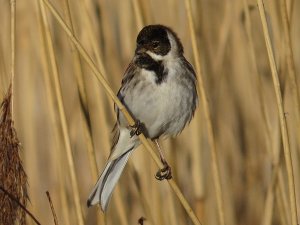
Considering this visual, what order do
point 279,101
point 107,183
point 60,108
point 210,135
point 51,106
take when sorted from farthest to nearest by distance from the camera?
1. point 107,183
2. point 51,106
3. point 210,135
4. point 60,108
5. point 279,101

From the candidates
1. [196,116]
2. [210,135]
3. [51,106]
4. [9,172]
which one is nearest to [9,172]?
[9,172]

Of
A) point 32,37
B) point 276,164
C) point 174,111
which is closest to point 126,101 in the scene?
point 174,111

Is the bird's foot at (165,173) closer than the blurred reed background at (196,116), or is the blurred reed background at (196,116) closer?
the bird's foot at (165,173)

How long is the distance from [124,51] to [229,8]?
632mm

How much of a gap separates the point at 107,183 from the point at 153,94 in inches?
13.5

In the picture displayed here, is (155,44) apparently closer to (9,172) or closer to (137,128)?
(137,128)

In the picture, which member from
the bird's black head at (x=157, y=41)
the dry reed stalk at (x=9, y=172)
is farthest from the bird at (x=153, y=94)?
the dry reed stalk at (x=9, y=172)

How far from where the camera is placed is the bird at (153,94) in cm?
235

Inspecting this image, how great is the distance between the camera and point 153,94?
2357mm

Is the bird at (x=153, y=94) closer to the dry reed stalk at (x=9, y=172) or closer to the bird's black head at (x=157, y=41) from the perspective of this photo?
the bird's black head at (x=157, y=41)

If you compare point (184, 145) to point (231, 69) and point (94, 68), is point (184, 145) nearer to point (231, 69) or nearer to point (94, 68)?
point (231, 69)

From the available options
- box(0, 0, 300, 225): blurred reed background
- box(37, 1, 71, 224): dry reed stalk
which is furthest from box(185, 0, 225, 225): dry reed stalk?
box(37, 1, 71, 224): dry reed stalk

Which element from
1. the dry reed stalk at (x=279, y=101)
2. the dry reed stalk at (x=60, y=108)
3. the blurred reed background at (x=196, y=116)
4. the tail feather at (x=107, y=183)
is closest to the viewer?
the dry reed stalk at (x=279, y=101)

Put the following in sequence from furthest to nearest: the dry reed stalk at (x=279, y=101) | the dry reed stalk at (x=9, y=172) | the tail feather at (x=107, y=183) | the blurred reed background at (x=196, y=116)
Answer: the blurred reed background at (x=196, y=116), the tail feather at (x=107, y=183), the dry reed stalk at (x=279, y=101), the dry reed stalk at (x=9, y=172)
